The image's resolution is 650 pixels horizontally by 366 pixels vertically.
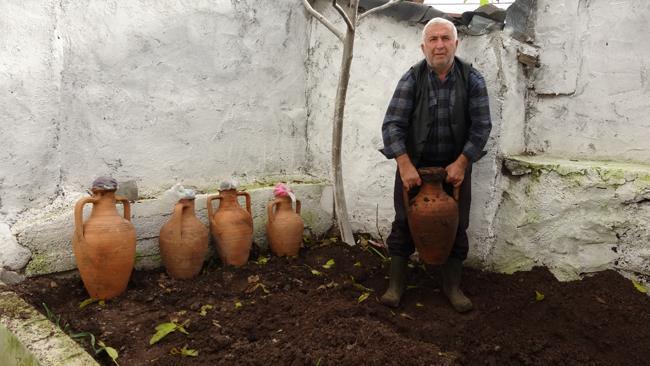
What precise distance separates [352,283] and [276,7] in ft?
7.77

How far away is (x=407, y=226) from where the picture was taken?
3.03 m

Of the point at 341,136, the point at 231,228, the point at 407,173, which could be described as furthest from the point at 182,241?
the point at 407,173

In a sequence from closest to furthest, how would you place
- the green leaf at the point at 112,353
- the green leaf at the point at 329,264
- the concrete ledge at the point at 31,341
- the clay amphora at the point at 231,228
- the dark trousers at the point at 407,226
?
the concrete ledge at the point at 31,341 < the green leaf at the point at 112,353 < the dark trousers at the point at 407,226 < the clay amphora at the point at 231,228 < the green leaf at the point at 329,264

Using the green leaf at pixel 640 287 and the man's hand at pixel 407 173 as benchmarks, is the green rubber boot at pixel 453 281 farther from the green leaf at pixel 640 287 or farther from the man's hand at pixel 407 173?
the green leaf at pixel 640 287

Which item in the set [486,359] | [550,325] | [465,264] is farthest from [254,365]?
[465,264]

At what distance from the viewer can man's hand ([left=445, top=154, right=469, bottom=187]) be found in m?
2.77

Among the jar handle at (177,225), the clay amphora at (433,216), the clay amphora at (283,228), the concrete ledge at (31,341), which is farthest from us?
the clay amphora at (283,228)

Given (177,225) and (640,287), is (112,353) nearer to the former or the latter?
(177,225)

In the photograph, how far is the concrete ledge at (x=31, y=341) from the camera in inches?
84.0

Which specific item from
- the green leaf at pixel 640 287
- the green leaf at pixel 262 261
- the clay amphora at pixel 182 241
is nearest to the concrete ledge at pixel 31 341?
the clay amphora at pixel 182 241

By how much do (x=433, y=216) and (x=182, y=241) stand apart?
5.20 feet

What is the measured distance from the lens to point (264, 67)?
4086 mm

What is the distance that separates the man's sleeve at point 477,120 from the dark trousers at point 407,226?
16cm

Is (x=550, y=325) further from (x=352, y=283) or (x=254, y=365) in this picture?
(x=254, y=365)
